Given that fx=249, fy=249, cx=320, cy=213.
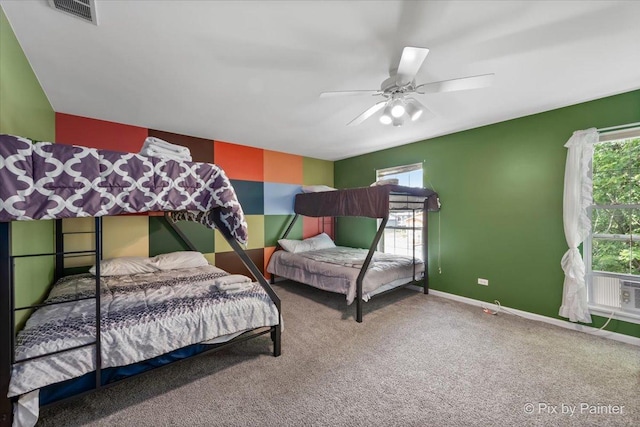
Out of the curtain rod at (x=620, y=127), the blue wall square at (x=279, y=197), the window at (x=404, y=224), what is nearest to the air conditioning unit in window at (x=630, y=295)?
the curtain rod at (x=620, y=127)

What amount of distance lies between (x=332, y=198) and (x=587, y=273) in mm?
3245

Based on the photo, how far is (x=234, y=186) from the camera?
4352 mm

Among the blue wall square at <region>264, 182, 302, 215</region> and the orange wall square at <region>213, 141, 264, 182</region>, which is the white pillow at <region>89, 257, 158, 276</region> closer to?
the orange wall square at <region>213, 141, 264, 182</region>

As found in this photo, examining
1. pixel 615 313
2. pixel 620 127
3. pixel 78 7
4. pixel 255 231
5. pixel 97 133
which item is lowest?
pixel 615 313

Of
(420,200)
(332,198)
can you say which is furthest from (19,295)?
(420,200)

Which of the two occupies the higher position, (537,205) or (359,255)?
(537,205)

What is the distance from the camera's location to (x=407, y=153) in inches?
178

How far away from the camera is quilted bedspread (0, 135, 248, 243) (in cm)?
129

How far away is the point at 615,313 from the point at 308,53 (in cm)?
399

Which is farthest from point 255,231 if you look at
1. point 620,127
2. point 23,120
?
point 620,127

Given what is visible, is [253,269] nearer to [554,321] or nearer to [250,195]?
[250,195]

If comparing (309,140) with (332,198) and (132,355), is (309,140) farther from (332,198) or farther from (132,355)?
(132,355)

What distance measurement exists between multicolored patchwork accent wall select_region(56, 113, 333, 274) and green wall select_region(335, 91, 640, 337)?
244 cm

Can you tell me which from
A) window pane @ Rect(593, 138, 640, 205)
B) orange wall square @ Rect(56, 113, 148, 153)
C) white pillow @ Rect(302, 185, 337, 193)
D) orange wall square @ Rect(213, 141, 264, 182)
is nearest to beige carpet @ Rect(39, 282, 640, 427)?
window pane @ Rect(593, 138, 640, 205)
